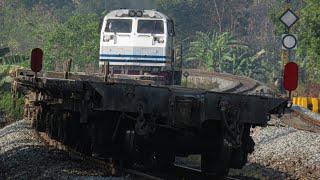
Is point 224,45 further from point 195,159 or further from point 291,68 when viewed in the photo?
point 291,68

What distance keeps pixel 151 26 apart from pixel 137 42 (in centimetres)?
67

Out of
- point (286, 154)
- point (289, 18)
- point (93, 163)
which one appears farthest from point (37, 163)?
point (289, 18)

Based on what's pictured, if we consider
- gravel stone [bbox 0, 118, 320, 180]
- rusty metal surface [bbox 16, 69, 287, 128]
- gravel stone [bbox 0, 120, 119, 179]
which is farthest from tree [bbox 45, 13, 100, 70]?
rusty metal surface [bbox 16, 69, 287, 128]

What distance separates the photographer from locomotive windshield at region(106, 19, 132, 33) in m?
20.3

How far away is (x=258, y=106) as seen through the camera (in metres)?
9.34

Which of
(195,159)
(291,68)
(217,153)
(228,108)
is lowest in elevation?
(195,159)

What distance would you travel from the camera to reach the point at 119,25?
2052 cm

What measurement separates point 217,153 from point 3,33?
164 feet

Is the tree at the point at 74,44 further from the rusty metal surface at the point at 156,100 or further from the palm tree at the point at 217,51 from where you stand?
the rusty metal surface at the point at 156,100

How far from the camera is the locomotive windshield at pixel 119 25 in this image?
2027cm

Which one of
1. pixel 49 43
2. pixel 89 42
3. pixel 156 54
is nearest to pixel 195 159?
pixel 156 54

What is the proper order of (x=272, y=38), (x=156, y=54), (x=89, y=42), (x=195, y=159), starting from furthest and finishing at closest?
(x=272, y=38), (x=89, y=42), (x=156, y=54), (x=195, y=159)

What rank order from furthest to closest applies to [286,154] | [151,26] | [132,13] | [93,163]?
[151,26] → [132,13] → [286,154] → [93,163]

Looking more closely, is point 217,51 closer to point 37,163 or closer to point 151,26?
point 151,26
